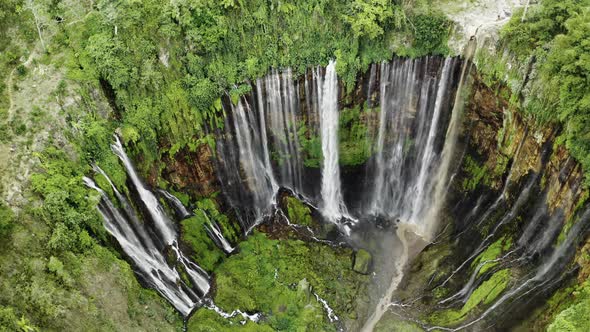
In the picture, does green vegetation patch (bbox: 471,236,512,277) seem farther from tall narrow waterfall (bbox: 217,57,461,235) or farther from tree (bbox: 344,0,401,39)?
tree (bbox: 344,0,401,39)

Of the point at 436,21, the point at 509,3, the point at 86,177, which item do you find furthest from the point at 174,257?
the point at 509,3

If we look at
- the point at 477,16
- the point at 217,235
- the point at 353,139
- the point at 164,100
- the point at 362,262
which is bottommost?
the point at 362,262

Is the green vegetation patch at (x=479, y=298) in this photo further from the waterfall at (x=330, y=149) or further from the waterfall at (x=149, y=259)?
the waterfall at (x=149, y=259)

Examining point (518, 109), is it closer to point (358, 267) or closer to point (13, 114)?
point (358, 267)

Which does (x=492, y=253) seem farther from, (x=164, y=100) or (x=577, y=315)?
(x=164, y=100)

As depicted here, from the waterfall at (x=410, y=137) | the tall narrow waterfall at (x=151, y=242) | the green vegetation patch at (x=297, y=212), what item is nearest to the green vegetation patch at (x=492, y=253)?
the waterfall at (x=410, y=137)

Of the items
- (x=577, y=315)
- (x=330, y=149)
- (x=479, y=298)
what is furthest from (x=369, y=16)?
(x=577, y=315)
